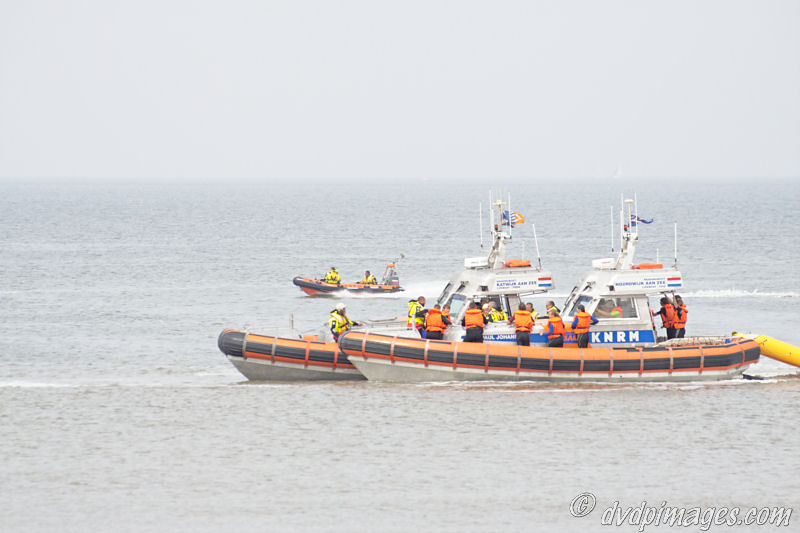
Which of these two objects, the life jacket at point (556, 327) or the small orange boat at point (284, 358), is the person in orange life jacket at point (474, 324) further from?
the small orange boat at point (284, 358)

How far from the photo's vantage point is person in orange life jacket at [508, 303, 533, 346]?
19.9 metres

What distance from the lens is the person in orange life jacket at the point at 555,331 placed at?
19.8 m

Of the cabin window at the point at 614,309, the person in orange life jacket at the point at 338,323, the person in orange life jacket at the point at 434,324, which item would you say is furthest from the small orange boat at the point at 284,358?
the cabin window at the point at 614,309

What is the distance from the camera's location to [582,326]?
19859mm

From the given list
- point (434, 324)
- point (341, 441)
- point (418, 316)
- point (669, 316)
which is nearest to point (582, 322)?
point (669, 316)

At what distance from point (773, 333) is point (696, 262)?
20.9 m

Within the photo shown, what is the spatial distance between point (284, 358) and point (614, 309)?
6155 mm

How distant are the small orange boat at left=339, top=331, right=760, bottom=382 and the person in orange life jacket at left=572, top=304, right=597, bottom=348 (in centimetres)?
25

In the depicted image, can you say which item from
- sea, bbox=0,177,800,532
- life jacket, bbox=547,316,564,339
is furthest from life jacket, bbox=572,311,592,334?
sea, bbox=0,177,800,532

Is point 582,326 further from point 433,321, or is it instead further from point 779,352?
point 779,352

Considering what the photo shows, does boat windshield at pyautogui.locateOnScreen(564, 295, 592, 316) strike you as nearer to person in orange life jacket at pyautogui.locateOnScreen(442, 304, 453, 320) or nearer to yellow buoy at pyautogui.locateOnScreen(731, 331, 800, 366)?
person in orange life jacket at pyautogui.locateOnScreen(442, 304, 453, 320)

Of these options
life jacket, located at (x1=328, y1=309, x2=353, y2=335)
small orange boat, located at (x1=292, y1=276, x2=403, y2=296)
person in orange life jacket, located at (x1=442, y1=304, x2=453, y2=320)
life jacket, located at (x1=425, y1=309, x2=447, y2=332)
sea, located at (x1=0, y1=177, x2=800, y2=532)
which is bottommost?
small orange boat, located at (x1=292, y1=276, x2=403, y2=296)

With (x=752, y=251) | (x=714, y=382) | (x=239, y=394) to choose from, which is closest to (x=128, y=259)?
(x=752, y=251)

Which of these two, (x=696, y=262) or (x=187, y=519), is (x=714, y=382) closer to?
(x=187, y=519)
